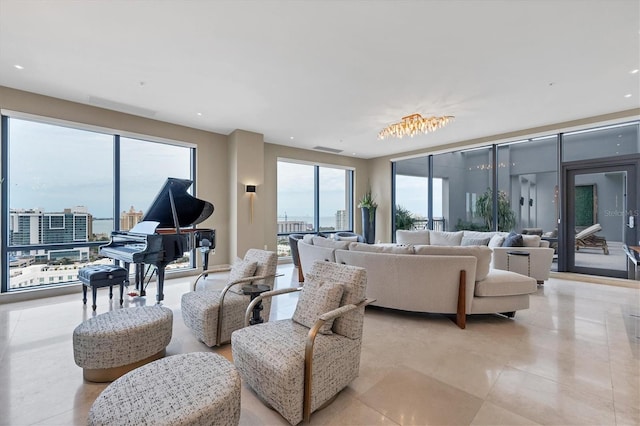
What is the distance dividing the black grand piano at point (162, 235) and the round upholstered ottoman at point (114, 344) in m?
1.43

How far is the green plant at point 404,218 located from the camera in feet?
28.6

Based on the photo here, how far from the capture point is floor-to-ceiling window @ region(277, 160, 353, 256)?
7.75 meters

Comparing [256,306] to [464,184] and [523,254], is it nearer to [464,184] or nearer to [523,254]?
[523,254]

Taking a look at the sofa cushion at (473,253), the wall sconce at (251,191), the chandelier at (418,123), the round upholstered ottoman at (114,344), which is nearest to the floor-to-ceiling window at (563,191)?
the chandelier at (418,123)

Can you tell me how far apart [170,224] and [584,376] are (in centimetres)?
518

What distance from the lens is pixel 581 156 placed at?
19.0 ft

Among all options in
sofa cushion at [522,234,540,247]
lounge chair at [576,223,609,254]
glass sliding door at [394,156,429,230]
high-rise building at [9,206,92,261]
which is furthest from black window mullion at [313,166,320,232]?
lounge chair at [576,223,609,254]

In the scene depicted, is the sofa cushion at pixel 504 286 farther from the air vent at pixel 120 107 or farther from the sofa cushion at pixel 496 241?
the air vent at pixel 120 107

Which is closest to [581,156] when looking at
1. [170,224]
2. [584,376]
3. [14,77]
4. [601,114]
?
[601,114]

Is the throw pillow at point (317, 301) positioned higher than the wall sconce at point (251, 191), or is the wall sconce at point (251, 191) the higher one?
the wall sconce at point (251, 191)

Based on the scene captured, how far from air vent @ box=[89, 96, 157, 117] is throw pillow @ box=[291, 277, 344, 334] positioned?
471 cm

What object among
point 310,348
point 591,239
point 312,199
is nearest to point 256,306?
point 310,348

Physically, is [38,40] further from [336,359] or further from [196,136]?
[336,359]

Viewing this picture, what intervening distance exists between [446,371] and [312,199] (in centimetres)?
640
